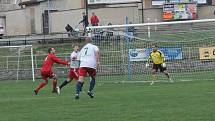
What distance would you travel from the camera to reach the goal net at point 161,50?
31.1m

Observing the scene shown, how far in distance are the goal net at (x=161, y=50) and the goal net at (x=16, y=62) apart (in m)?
5.42

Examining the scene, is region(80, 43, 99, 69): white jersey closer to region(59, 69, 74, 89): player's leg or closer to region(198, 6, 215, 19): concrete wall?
region(59, 69, 74, 89): player's leg

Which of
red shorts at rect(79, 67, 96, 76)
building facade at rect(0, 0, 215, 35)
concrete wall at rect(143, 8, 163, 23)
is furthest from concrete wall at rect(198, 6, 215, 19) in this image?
red shorts at rect(79, 67, 96, 76)

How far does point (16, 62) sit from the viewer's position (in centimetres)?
3831

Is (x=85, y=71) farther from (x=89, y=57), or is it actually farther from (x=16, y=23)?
(x=16, y=23)

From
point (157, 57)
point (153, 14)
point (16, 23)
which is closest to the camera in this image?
point (157, 57)

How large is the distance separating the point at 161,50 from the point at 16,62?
10.7 metres

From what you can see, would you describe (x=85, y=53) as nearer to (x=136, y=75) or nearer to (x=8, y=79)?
(x=136, y=75)

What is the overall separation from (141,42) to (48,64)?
8882mm

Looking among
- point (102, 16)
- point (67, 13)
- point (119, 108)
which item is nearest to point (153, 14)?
point (102, 16)

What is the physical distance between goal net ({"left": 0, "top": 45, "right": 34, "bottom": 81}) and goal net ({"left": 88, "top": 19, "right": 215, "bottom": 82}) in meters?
5.42

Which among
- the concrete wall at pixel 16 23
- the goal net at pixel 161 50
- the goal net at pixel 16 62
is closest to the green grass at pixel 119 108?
the goal net at pixel 161 50

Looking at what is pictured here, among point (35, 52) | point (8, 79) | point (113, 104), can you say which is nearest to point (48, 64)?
point (113, 104)

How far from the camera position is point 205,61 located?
31156mm
